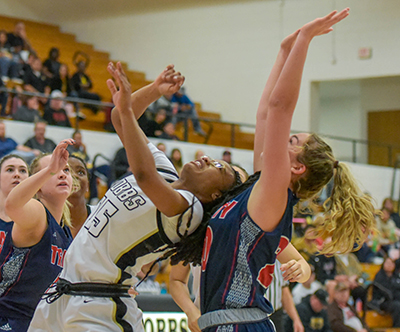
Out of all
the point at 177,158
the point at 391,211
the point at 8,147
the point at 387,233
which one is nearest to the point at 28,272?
the point at 8,147

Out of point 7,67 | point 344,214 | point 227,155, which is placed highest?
point 7,67

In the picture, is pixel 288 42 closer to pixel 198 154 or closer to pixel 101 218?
pixel 101 218

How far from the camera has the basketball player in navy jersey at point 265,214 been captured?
2.26m

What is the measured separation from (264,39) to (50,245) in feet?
41.1

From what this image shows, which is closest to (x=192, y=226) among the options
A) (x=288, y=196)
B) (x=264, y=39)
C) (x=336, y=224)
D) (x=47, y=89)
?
(x=288, y=196)

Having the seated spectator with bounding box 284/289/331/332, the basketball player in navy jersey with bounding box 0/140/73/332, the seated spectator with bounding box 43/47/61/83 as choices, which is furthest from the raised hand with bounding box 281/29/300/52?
A: the seated spectator with bounding box 43/47/61/83

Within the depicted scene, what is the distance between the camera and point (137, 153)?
2.36 meters

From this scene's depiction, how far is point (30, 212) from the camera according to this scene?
310cm

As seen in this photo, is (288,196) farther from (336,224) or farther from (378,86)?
(378,86)

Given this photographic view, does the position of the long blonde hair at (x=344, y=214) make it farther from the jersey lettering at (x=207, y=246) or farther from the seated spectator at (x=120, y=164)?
the seated spectator at (x=120, y=164)

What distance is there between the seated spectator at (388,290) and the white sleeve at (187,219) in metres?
7.97

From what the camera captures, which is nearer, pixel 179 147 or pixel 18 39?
pixel 179 147

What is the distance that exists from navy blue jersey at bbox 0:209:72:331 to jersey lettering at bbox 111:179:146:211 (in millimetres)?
854

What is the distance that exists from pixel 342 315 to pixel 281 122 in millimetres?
6179
